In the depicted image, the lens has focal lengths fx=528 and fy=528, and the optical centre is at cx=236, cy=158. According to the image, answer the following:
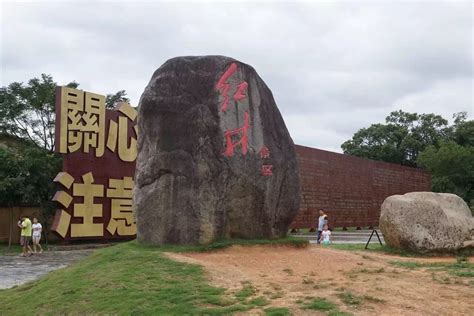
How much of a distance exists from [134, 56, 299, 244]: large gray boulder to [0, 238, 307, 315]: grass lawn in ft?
3.18

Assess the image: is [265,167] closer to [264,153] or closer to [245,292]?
[264,153]

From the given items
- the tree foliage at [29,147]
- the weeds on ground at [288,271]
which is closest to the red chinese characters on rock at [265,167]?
the weeds on ground at [288,271]

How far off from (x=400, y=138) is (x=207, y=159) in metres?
42.5

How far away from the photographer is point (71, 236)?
1942 cm

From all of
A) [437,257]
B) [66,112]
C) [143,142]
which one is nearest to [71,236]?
[66,112]

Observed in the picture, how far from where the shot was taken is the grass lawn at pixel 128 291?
6.24 meters

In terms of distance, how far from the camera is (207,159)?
9867mm

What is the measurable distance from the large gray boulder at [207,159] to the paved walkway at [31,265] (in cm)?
342

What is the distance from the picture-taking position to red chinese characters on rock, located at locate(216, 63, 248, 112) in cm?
1023

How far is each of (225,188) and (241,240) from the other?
3.37ft

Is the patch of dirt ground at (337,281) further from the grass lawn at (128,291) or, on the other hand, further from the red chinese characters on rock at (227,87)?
the red chinese characters on rock at (227,87)

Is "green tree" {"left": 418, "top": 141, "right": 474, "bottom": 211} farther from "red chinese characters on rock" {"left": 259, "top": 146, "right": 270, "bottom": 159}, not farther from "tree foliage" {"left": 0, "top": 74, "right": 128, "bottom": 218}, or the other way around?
"red chinese characters on rock" {"left": 259, "top": 146, "right": 270, "bottom": 159}

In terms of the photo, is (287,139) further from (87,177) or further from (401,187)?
(401,187)

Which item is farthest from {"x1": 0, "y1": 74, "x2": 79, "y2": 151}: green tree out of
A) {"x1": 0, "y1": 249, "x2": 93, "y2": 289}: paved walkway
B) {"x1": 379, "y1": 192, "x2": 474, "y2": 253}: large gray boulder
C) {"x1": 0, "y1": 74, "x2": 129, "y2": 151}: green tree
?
{"x1": 379, "y1": 192, "x2": 474, "y2": 253}: large gray boulder
